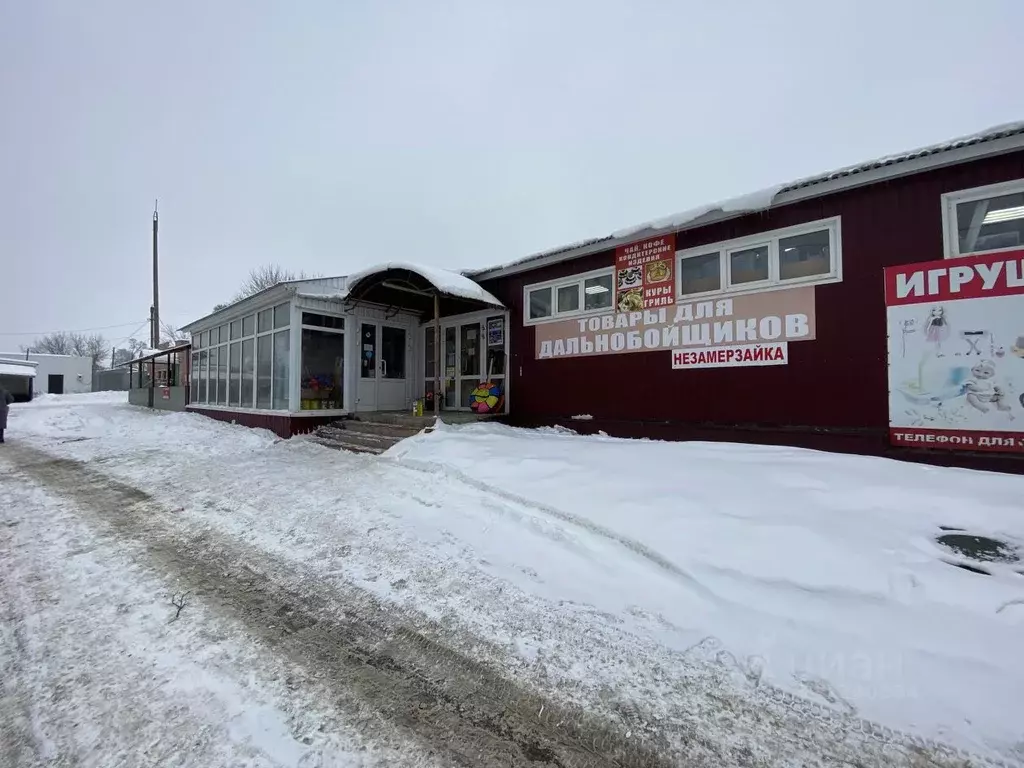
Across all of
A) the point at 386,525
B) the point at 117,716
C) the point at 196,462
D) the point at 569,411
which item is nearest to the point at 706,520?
the point at 386,525

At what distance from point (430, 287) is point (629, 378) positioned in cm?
475

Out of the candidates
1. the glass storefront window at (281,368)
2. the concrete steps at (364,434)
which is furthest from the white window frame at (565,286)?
the glass storefront window at (281,368)

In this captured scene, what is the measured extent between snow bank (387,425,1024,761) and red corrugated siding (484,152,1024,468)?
86cm

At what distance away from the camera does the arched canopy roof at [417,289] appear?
898 centimetres

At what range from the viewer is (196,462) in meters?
8.58

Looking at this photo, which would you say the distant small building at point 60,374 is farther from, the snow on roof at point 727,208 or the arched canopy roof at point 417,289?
the snow on roof at point 727,208

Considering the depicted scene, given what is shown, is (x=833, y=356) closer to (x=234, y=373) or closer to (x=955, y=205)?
(x=955, y=205)

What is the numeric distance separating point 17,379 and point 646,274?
34.7 m

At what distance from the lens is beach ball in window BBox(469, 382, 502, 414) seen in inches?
401

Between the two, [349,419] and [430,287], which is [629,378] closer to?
[430,287]

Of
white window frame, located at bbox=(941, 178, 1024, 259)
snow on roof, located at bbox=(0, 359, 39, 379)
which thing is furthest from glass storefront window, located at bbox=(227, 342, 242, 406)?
snow on roof, located at bbox=(0, 359, 39, 379)

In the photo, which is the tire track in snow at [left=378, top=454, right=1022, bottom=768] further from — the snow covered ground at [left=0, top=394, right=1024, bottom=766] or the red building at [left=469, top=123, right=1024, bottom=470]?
the red building at [left=469, top=123, right=1024, bottom=470]

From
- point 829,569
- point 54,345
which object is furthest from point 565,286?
point 54,345

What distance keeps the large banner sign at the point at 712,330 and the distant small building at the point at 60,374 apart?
50.5 metres
